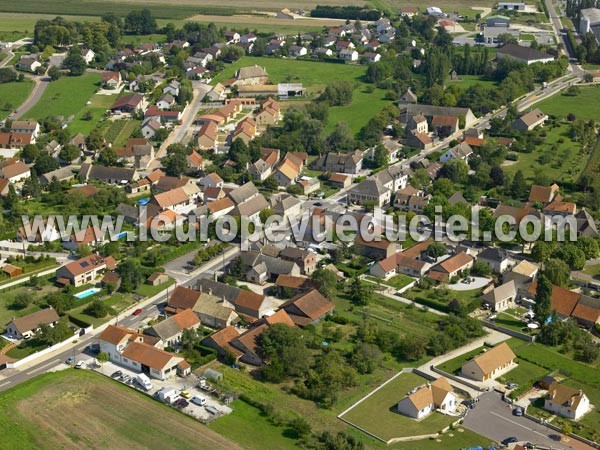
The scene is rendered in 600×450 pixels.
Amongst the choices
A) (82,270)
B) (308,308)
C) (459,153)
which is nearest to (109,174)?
(82,270)

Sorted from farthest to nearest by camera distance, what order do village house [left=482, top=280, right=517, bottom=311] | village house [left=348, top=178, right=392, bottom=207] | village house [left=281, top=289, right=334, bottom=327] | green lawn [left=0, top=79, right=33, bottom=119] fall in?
green lawn [left=0, top=79, right=33, bottom=119]
village house [left=348, top=178, right=392, bottom=207]
village house [left=482, top=280, right=517, bottom=311]
village house [left=281, top=289, right=334, bottom=327]

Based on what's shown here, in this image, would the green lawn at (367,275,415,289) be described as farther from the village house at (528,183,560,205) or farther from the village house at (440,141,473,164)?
the village house at (440,141,473,164)

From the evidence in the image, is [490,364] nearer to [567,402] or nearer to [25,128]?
[567,402]

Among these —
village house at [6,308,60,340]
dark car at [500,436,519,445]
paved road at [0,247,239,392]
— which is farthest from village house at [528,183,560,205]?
village house at [6,308,60,340]

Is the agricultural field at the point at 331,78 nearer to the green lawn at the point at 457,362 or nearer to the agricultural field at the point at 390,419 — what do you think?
the green lawn at the point at 457,362

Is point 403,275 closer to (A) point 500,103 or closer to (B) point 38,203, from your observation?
(B) point 38,203
